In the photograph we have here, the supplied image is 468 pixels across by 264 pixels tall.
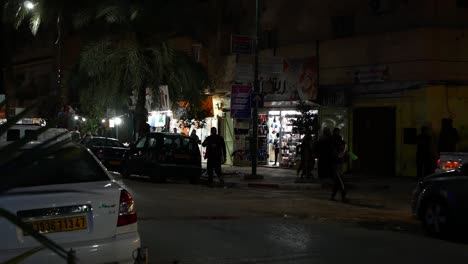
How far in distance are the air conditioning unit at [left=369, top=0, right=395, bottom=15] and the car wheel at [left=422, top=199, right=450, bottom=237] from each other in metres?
13.0

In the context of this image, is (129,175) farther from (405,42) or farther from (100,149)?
(405,42)

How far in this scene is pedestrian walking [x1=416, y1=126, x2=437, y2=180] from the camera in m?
19.6

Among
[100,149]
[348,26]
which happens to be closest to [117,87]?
[100,149]

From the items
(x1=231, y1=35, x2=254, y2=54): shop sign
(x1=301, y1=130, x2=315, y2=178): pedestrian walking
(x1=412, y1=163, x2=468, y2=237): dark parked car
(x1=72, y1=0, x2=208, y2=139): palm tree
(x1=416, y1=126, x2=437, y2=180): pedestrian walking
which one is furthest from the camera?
(x1=72, y1=0, x2=208, y2=139): palm tree

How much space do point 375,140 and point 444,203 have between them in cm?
1280

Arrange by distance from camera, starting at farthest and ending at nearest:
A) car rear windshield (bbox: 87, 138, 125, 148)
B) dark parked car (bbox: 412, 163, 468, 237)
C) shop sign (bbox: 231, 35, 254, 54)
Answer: car rear windshield (bbox: 87, 138, 125, 148) < shop sign (bbox: 231, 35, 254, 54) < dark parked car (bbox: 412, 163, 468, 237)

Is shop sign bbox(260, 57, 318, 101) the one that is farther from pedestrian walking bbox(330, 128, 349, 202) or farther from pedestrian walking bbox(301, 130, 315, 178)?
pedestrian walking bbox(330, 128, 349, 202)

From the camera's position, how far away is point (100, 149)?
24.4m

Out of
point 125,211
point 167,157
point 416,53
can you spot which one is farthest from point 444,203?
point 416,53

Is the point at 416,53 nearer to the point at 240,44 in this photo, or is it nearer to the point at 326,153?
the point at 240,44

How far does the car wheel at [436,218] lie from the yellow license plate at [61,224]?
6.50 meters

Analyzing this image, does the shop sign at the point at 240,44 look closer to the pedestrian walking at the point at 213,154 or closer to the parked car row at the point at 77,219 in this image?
the pedestrian walking at the point at 213,154

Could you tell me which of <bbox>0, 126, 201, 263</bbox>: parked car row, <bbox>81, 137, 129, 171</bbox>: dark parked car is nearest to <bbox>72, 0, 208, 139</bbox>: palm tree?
<bbox>81, 137, 129, 171</bbox>: dark parked car

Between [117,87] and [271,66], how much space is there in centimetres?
855
